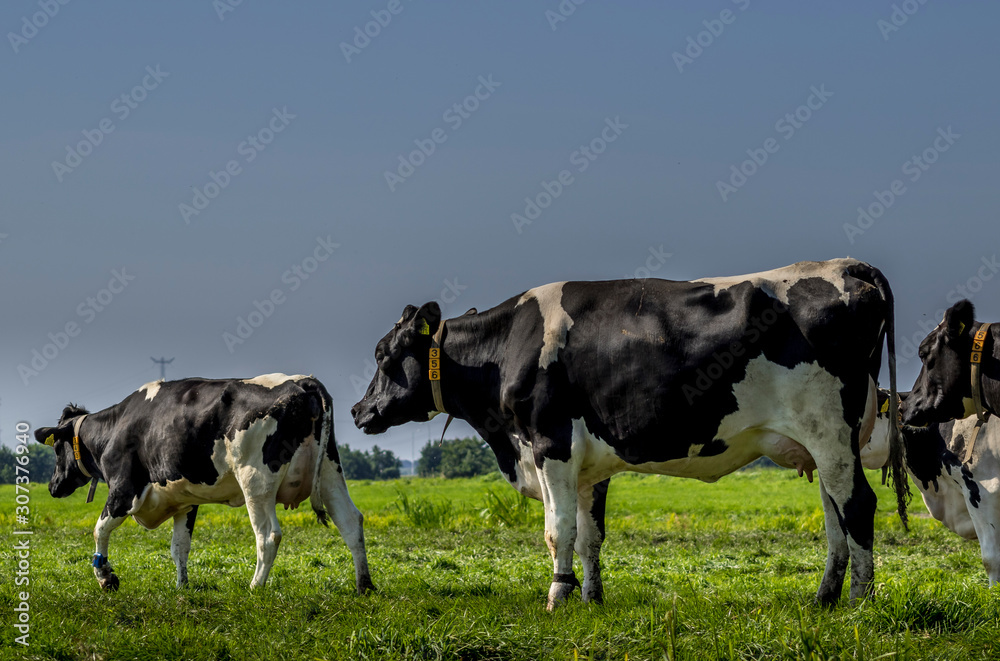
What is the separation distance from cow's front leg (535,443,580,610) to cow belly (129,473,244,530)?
15.4 ft

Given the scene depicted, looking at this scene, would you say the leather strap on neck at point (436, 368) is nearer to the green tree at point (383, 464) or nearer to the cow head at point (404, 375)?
the cow head at point (404, 375)

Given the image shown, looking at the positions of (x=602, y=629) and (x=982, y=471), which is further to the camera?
(x=982, y=471)

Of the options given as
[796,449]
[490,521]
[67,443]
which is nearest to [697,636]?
[796,449]

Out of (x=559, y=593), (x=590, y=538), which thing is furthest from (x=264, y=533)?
(x=559, y=593)

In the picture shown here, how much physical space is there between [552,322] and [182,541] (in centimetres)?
633

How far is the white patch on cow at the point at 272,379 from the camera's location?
11.5 meters

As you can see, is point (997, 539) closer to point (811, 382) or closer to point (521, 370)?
point (811, 382)

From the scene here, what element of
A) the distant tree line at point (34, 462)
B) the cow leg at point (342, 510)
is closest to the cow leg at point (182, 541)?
the cow leg at point (342, 510)

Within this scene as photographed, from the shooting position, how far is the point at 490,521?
21.6 metres

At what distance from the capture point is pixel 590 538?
917cm

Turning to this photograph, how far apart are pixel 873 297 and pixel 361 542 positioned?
19.7 ft

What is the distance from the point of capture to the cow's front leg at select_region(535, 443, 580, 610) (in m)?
8.22

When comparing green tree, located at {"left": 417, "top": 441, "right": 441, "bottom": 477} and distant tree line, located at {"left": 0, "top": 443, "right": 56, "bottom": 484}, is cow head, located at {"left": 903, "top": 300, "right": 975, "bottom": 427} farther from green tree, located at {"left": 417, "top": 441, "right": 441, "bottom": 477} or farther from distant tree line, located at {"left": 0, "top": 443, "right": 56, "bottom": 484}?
green tree, located at {"left": 417, "top": 441, "right": 441, "bottom": 477}

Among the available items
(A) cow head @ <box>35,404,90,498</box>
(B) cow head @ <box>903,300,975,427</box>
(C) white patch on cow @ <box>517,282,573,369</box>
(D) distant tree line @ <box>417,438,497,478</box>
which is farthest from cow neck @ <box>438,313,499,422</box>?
(D) distant tree line @ <box>417,438,497,478</box>
